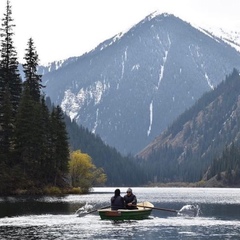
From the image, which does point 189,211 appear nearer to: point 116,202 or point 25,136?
point 116,202

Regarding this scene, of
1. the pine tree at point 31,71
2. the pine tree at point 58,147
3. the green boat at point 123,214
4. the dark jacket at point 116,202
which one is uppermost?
the pine tree at point 31,71

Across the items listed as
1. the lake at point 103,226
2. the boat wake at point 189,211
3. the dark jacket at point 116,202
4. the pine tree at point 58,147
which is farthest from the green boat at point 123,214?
→ the pine tree at point 58,147

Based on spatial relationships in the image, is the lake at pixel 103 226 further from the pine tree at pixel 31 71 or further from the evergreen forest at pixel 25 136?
Answer: the pine tree at pixel 31 71

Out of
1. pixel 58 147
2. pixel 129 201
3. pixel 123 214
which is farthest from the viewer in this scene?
pixel 58 147

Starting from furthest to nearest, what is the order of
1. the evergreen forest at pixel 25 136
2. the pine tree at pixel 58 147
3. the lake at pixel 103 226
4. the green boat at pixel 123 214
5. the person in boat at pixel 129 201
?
the pine tree at pixel 58 147 → the evergreen forest at pixel 25 136 → the person in boat at pixel 129 201 → the green boat at pixel 123 214 → the lake at pixel 103 226

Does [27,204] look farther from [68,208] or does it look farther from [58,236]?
[58,236]

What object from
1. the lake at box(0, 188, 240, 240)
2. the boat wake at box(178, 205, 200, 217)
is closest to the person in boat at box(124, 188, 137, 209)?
the lake at box(0, 188, 240, 240)

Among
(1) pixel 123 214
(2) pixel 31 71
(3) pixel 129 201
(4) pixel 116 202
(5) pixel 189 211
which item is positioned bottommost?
(1) pixel 123 214

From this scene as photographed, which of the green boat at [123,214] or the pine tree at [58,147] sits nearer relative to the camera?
the green boat at [123,214]

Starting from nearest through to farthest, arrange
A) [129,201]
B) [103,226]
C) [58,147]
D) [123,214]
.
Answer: [103,226] → [123,214] → [129,201] → [58,147]

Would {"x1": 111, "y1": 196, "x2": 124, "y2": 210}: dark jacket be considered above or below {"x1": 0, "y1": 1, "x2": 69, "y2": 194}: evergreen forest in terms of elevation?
below

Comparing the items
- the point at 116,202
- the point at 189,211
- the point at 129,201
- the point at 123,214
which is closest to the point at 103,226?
the point at 123,214

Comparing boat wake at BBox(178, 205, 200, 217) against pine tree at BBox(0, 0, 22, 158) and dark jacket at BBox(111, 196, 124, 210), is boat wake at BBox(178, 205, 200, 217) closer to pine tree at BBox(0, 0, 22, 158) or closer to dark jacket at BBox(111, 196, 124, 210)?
dark jacket at BBox(111, 196, 124, 210)

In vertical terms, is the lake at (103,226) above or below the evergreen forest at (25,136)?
below
